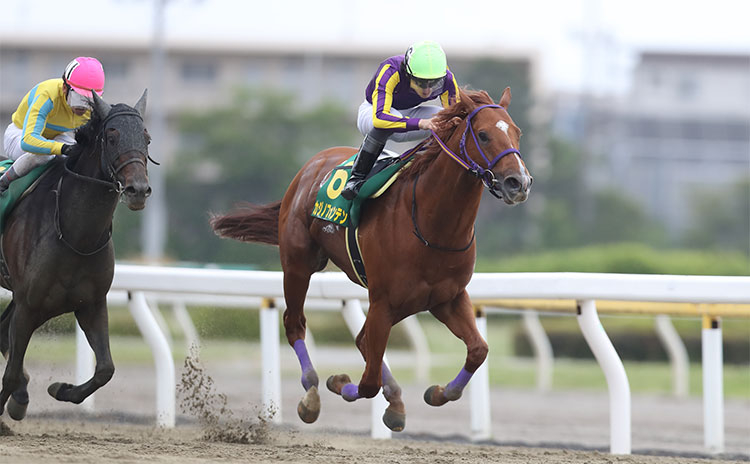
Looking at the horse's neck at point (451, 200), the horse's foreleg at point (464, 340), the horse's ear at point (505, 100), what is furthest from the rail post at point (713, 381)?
the horse's ear at point (505, 100)

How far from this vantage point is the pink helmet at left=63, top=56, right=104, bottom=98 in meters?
5.61

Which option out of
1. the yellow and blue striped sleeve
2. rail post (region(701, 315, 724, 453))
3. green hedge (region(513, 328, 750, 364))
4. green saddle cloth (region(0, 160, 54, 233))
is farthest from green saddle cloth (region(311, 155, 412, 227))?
green hedge (region(513, 328, 750, 364))

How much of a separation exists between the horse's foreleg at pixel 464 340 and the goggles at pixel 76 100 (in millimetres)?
2106

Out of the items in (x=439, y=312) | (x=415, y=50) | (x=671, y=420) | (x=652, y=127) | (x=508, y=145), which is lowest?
(x=671, y=420)

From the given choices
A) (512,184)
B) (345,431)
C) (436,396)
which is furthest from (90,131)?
(345,431)

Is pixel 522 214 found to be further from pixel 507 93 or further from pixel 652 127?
pixel 507 93

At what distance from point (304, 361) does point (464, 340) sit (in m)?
1.06

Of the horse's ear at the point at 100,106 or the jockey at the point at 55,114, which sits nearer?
the horse's ear at the point at 100,106

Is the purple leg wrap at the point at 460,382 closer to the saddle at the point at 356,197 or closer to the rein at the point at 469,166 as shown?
the rein at the point at 469,166

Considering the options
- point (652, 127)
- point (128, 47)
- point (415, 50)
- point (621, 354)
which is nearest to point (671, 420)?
point (415, 50)

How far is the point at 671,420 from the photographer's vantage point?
338 inches

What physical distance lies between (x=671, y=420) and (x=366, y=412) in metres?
2.35

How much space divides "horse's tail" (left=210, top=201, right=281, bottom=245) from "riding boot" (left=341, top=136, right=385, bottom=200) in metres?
1.20

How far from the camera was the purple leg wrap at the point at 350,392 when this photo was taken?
17.6ft
